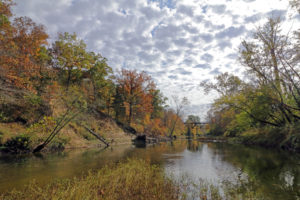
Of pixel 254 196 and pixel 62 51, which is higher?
pixel 62 51

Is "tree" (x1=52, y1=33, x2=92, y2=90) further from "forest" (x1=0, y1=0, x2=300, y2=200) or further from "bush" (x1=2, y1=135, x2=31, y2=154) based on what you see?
"bush" (x1=2, y1=135, x2=31, y2=154)

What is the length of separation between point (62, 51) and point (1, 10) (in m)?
13.0

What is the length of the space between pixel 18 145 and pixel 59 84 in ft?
56.9

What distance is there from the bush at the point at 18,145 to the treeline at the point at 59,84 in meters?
3.17

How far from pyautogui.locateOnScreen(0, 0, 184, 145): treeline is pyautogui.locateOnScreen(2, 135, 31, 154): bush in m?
3.17

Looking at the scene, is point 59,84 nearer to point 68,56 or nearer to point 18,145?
point 68,56

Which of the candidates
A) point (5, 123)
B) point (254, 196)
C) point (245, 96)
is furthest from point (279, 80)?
point (5, 123)

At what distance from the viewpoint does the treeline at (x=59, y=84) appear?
19.4m

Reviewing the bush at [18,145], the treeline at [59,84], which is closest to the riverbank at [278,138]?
the treeline at [59,84]

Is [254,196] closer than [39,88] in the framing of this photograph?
Yes

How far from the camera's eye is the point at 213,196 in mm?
6961

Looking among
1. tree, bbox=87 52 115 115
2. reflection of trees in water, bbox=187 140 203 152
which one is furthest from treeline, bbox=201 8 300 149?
tree, bbox=87 52 115 115

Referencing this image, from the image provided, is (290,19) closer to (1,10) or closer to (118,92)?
(1,10)

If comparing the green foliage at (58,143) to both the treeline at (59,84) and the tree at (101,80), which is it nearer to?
the treeline at (59,84)
